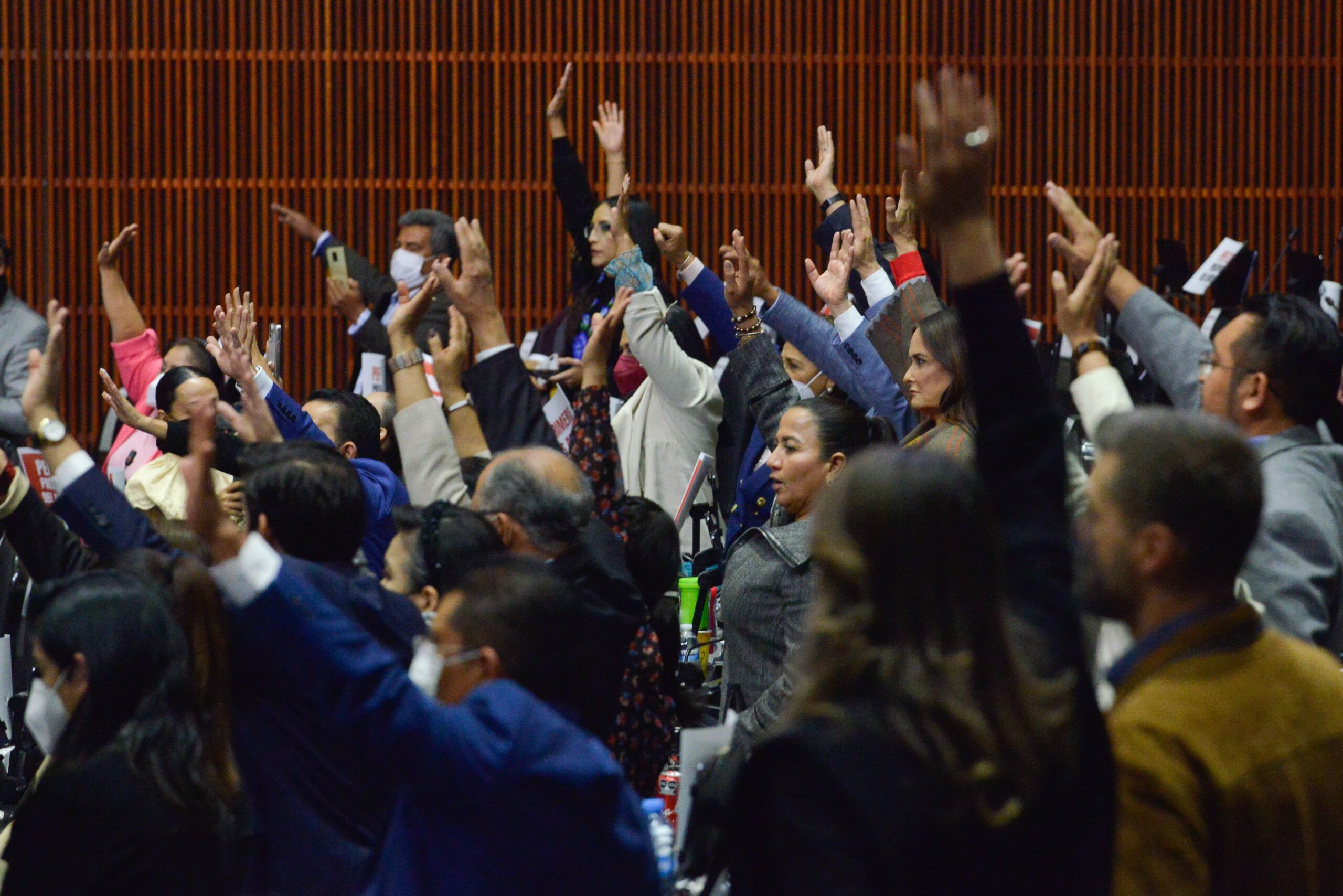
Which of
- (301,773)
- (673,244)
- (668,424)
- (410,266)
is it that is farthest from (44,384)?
(410,266)

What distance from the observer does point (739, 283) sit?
180 inches

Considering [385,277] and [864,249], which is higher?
[864,249]

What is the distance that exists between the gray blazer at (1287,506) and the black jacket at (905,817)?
3.25ft

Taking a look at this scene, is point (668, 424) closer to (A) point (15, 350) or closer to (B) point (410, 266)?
(B) point (410, 266)

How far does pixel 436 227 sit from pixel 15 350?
1.84 m

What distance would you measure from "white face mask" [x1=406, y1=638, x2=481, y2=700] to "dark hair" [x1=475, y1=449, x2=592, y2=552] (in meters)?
0.91

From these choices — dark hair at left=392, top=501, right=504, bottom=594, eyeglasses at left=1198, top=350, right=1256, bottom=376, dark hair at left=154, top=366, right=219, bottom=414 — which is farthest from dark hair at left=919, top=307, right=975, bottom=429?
dark hair at left=154, top=366, right=219, bottom=414

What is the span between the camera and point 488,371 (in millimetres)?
3836

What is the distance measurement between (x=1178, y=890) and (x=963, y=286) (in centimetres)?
70

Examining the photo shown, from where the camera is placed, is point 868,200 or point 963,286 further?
point 868,200

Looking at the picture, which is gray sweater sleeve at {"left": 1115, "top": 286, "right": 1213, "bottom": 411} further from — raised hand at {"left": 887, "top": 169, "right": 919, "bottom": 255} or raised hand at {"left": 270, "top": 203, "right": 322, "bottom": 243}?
raised hand at {"left": 270, "top": 203, "right": 322, "bottom": 243}

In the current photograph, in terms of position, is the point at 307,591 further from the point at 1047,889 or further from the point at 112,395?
the point at 112,395

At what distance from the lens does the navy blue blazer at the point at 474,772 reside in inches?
74.2

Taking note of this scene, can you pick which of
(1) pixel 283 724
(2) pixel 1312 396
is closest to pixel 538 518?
(1) pixel 283 724
